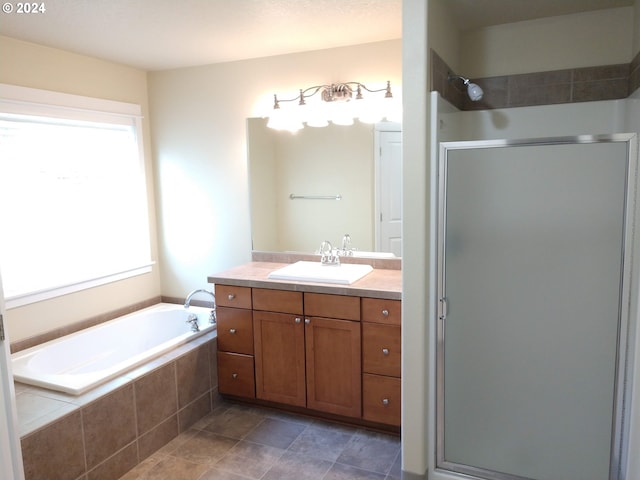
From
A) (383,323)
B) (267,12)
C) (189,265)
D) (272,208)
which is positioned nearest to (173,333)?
(189,265)

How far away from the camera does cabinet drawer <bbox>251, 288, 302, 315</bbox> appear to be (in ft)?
9.59

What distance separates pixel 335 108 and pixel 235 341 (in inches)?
67.6

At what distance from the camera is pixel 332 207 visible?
3373mm

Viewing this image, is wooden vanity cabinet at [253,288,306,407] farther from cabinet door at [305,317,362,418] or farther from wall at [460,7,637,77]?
wall at [460,7,637,77]

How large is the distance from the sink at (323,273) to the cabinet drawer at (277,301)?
0.36ft

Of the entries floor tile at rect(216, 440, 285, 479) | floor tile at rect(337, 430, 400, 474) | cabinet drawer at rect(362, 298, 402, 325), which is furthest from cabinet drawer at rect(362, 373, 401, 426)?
floor tile at rect(216, 440, 285, 479)

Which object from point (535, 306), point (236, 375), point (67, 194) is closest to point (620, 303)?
point (535, 306)

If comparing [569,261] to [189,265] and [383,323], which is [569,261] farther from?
[189,265]

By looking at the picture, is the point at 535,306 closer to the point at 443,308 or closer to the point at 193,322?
the point at 443,308

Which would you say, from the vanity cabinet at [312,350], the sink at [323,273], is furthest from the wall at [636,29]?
the sink at [323,273]

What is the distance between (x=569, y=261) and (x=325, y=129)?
1.84 meters

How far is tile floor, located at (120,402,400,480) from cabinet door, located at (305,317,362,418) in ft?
0.55

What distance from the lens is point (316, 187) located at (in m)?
3.40

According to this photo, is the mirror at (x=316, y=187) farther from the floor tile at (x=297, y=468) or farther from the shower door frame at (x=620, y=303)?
the floor tile at (x=297, y=468)
